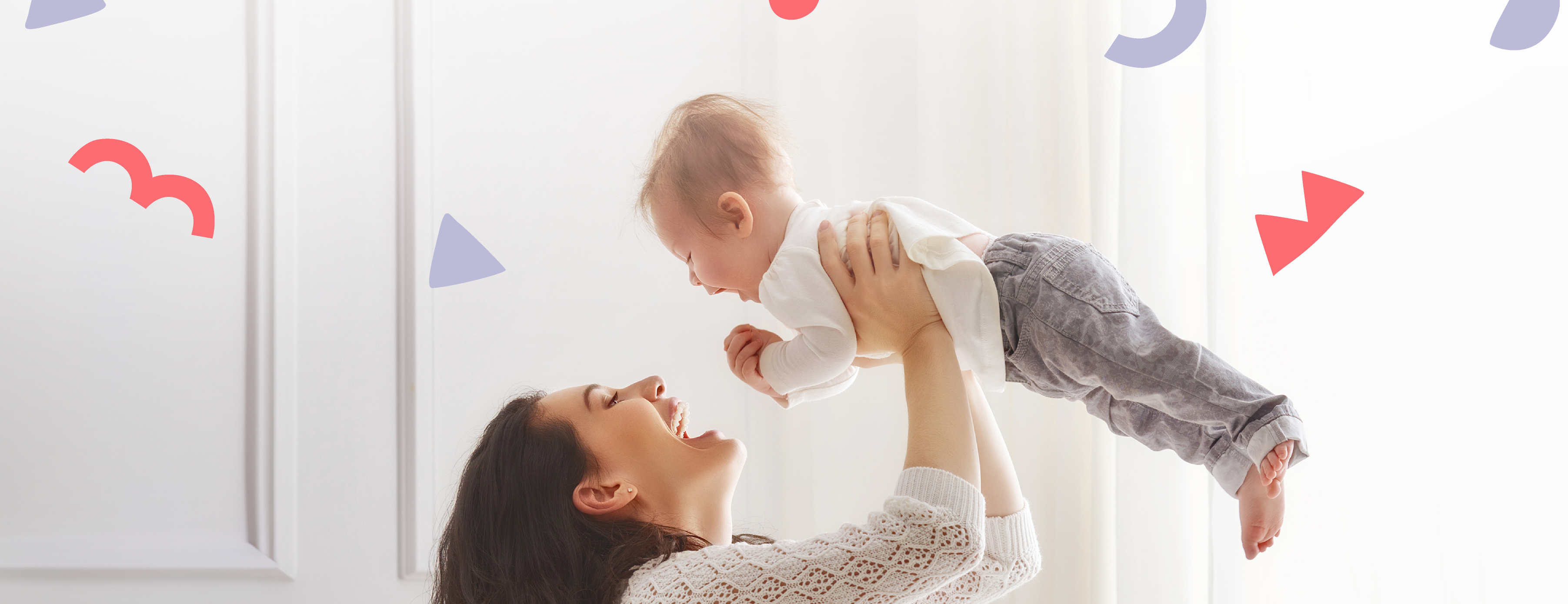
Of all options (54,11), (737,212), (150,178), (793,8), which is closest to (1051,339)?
(737,212)

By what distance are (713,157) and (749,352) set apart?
27 cm

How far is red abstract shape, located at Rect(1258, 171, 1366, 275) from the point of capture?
1190 millimetres

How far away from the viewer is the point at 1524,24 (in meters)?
1.06

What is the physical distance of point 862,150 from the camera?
165cm

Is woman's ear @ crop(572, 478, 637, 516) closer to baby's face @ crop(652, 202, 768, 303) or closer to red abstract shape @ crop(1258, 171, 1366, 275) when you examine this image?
baby's face @ crop(652, 202, 768, 303)

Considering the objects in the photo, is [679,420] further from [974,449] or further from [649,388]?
[974,449]

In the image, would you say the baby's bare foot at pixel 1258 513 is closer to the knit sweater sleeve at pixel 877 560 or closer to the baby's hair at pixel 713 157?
the knit sweater sleeve at pixel 877 560

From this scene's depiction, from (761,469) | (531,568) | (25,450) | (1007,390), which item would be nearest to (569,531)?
(531,568)

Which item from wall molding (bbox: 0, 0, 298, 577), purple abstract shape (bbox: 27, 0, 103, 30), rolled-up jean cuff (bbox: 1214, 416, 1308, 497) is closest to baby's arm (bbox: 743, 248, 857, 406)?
rolled-up jean cuff (bbox: 1214, 416, 1308, 497)

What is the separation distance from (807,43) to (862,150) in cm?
24

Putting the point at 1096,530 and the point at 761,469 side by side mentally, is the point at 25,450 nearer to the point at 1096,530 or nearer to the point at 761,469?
the point at 761,469

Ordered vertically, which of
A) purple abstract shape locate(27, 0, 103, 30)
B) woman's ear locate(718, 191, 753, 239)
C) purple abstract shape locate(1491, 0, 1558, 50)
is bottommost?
woman's ear locate(718, 191, 753, 239)

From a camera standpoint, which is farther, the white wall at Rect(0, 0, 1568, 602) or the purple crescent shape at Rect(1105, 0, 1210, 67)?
the white wall at Rect(0, 0, 1568, 602)

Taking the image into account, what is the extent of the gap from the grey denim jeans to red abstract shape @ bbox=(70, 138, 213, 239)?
5.16 ft
